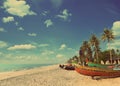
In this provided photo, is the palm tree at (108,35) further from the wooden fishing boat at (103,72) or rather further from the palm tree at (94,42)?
the wooden fishing boat at (103,72)

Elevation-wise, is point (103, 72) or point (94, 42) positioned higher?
point (94, 42)

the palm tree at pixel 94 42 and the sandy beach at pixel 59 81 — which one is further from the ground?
the palm tree at pixel 94 42

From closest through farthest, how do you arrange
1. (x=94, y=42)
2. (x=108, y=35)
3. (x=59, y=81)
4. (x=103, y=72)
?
1. (x=59, y=81)
2. (x=103, y=72)
3. (x=108, y=35)
4. (x=94, y=42)

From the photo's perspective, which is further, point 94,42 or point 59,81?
point 94,42

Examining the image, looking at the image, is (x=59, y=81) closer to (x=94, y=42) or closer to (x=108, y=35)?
(x=108, y=35)

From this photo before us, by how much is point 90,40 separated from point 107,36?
11.4 metres

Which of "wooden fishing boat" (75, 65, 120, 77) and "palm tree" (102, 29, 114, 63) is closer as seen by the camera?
"wooden fishing boat" (75, 65, 120, 77)

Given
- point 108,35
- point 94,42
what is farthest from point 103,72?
point 94,42

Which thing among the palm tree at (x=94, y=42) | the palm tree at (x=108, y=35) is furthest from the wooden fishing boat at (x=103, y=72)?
the palm tree at (x=94, y=42)

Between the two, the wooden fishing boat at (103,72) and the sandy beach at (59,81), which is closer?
the sandy beach at (59,81)

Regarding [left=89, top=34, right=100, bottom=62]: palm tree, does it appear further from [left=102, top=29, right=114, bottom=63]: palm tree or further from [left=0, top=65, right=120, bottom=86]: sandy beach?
[left=0, top=65, right=120, bottom=86]: sandy beach

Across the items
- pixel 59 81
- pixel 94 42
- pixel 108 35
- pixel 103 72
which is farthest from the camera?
pixel 94 42

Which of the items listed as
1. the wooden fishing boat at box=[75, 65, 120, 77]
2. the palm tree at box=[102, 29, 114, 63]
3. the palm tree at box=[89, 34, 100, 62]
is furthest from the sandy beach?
the palm tree at box=[89, 34, 100, 62]

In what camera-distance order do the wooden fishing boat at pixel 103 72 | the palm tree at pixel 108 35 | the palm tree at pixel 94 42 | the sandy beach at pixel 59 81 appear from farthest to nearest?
the palm tree at pixel 94 42 < the palm tree at pixel 108 35 < the wooden fishing boat at pixel 103 72 < the sandy beach at pixel 59 81
